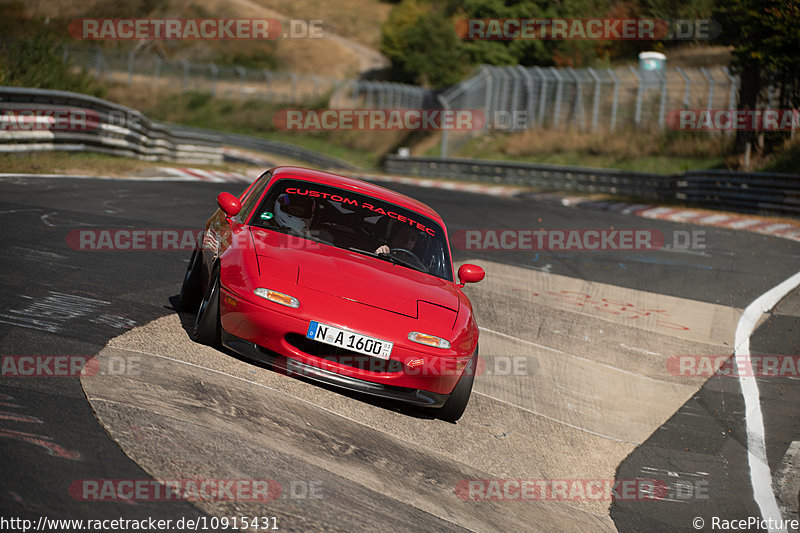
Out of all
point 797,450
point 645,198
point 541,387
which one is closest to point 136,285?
point 541,387

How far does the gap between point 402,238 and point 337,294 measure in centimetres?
137

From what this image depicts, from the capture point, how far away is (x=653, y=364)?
8.32 meters

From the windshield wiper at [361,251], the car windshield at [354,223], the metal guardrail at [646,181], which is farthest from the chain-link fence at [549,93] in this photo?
the windshield wiper at [361,251]

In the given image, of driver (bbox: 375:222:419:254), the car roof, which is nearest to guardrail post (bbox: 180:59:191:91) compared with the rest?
the car roof

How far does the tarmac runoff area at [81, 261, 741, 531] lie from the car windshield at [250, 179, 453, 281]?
108 centimetres

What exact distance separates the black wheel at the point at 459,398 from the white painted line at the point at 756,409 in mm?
1978

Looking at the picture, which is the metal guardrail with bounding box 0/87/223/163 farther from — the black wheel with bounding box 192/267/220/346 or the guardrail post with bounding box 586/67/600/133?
the guardrail post with bounding box 586/67/600/133

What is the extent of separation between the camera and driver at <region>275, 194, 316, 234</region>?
6820mm

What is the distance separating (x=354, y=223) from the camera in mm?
7004

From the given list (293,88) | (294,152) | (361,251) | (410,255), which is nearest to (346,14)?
(293,88)

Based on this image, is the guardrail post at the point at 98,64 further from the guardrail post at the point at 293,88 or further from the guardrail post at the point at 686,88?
the guardrail post at the point at 686,88

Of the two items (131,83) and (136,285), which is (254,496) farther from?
(131,83)

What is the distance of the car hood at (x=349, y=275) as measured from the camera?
231 inches

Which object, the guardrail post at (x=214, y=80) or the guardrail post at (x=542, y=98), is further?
the guardrail post at (x=214, y=80)
